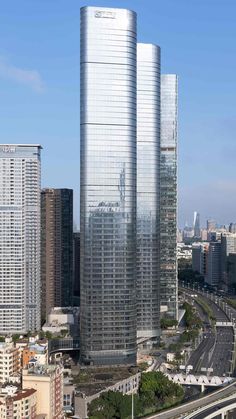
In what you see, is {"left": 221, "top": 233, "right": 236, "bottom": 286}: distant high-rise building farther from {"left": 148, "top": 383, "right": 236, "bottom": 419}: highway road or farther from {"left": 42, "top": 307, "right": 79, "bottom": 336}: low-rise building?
{"left": 148, "top": 383, "right": 236, "bottom": 419}: highway road

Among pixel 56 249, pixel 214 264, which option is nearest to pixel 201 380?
pixel 56 249

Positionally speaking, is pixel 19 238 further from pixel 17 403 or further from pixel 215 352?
pixel 17 403

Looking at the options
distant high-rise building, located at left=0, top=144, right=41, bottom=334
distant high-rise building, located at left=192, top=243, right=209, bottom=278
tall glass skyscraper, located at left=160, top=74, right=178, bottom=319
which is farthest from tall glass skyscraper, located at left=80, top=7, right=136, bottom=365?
distant high-rise building, located at left=192, top=243, right=209, bottom=278

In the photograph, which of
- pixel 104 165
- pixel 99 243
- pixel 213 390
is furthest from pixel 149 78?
pixel 213 390

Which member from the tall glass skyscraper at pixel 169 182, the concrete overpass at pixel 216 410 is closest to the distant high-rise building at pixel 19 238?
the tall glass skyscraper at pixel 169 182

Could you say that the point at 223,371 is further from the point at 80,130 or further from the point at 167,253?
the point at 80,130

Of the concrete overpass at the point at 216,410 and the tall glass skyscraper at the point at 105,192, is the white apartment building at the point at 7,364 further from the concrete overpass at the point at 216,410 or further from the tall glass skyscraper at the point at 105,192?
the concrete overpass at the point at 216,410
